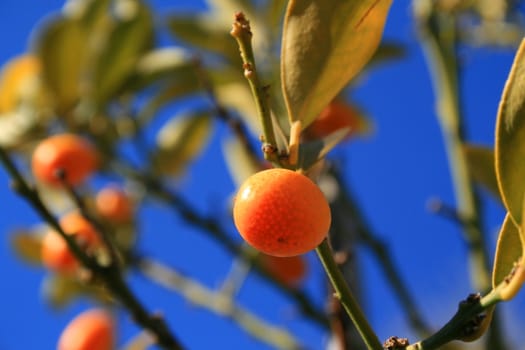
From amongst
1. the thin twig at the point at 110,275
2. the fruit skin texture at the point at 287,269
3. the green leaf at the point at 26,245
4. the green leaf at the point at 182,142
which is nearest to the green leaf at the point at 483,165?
the thin twig at the point at 110,275

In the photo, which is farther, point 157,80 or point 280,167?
point 157,80

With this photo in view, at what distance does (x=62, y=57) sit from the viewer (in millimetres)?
1376

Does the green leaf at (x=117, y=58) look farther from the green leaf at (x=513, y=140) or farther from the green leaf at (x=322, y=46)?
the green leaf at (x=513, y=140)

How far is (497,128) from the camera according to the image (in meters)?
0.42

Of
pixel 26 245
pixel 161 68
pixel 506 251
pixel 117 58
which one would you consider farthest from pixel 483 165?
pixel 26 245

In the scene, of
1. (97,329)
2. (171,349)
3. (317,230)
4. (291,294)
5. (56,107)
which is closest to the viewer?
(317,230)

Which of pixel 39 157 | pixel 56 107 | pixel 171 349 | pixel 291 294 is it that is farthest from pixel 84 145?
pixel 171 349

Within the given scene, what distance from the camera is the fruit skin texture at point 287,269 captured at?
4.00ft

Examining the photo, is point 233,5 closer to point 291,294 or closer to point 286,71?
point 291,294

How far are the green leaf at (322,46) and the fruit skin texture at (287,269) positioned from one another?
2.39ft

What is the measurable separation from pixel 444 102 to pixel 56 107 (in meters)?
0.76

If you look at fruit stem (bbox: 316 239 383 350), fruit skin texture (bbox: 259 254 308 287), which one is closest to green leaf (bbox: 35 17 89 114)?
fruit skin texture (bbox: 259 254 308 287)

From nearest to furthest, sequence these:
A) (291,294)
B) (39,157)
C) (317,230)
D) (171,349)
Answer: (317,230), (171,349), (291,294), (39,157)

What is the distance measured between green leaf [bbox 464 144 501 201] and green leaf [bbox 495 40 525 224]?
207 mm
